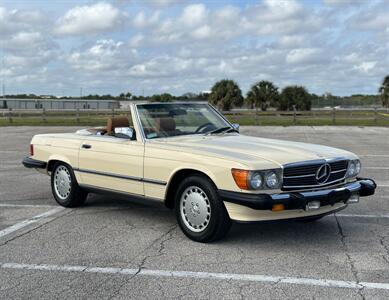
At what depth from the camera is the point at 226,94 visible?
56.4 meters

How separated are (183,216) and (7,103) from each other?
85621 millimetres

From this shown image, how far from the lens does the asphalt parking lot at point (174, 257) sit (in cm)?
406

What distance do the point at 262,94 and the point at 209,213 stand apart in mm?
55338

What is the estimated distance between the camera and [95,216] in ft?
21.9

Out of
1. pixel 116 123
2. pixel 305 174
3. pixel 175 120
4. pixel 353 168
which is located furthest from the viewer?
pixel 116 123

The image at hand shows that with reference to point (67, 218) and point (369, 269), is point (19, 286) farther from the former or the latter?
point (369, 269)

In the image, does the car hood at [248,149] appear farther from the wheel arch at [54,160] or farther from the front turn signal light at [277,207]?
the wheel arch at [54,160]

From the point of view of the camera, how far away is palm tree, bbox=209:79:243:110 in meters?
56.3

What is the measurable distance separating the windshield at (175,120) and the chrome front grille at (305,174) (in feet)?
5.82

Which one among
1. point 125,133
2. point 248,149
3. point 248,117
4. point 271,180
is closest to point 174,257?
point 271,180

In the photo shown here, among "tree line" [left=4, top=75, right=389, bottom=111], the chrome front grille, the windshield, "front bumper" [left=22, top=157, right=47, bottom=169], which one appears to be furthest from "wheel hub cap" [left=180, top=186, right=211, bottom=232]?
"tree line" [left=4, top=75, right=389, bottom=111]

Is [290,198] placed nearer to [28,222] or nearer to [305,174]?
[305,174]

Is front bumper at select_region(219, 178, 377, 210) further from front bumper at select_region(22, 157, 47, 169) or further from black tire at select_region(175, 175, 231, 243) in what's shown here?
front bumper at select_region(22, 157, 47, 169)

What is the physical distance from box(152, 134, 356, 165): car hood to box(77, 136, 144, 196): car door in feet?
1.19
